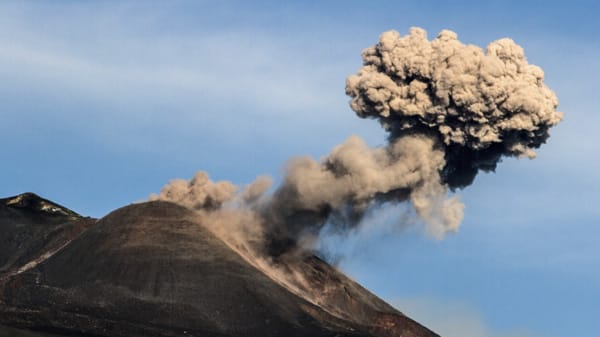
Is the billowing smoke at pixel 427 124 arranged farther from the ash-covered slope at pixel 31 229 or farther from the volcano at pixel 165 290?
the ash-covered slope at pixel 31 229

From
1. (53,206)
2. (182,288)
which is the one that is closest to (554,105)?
(182,288)

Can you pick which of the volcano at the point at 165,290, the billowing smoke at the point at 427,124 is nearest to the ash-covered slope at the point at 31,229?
the volcano at the point at 165,290

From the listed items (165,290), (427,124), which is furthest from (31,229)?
(427,124)

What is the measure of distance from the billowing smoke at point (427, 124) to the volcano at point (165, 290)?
30.7 ft

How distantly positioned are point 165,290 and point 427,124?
29277 millimetres

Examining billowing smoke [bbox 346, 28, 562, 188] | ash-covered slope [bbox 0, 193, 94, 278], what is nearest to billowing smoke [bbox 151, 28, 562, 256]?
billowing smoke [bbox 346, 28, 562, 188]

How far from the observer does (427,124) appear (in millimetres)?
132875

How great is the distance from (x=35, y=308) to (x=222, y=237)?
23497mm

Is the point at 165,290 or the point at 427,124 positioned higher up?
the point at 427,124

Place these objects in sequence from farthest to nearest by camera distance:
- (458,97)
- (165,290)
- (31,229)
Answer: (31,229) → (165,290) → (458,97)

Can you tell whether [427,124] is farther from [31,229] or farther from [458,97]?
[31,229]

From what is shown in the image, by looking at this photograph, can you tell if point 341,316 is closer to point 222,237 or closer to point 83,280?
point 222,237

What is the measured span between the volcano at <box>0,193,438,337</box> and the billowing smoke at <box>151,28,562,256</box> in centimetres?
937

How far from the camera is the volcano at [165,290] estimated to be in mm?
128250
